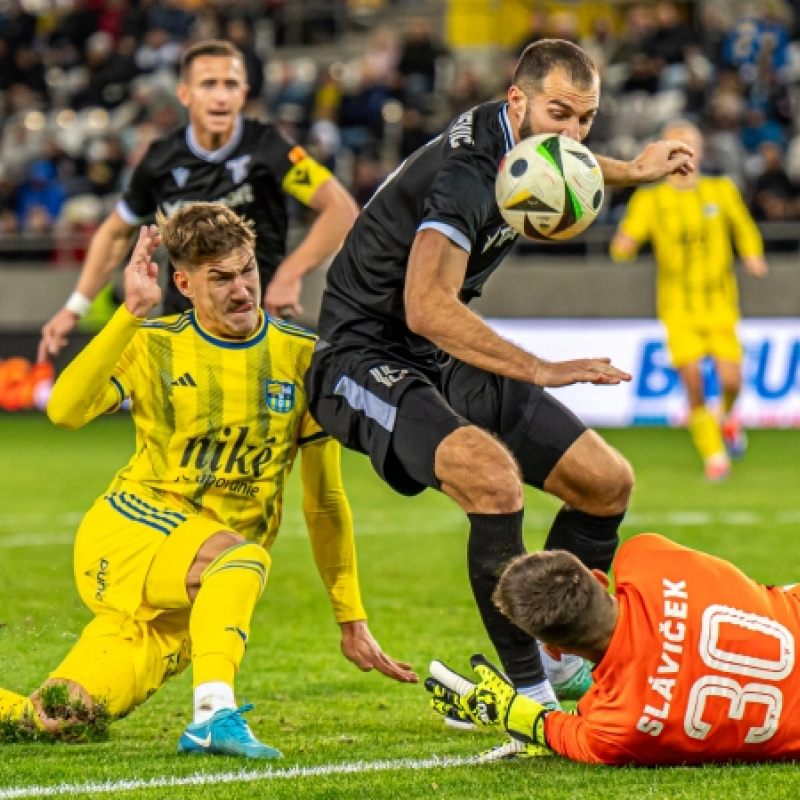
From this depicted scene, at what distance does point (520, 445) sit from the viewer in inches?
204

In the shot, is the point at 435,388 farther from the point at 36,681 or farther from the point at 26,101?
the point at 26,101

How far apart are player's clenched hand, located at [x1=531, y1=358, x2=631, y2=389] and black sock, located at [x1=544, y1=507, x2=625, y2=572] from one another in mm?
901

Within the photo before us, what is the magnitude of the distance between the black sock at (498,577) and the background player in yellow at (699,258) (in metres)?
8.56

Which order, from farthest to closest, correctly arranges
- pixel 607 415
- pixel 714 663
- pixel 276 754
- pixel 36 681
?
pixel 607 415 → pixel 36 681 → pixel 276 754 → pixel 714 663

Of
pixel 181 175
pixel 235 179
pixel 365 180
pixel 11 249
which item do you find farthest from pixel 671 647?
pixel 11 249

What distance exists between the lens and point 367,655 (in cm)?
518

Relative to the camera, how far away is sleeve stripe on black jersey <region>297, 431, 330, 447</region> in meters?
5.32

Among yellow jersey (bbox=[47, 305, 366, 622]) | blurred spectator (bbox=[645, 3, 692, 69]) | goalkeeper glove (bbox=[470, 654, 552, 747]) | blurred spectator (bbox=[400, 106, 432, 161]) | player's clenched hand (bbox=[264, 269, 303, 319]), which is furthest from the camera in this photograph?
blurred spectator (bbox=[645, 3, 692, 69])

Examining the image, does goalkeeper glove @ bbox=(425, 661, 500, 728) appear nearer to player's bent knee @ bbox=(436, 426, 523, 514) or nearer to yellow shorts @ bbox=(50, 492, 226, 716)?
player's bent knee @ bbox=(436, 426, 523, 514)

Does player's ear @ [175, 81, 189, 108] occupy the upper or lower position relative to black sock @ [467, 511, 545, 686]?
upper

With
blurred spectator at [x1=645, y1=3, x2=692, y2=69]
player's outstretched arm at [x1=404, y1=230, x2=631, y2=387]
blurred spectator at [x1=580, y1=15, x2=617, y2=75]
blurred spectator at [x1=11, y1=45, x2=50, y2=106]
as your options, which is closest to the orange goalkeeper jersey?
player's outstretched arm at [x1=404, y1=230, x2=631, y2=387]

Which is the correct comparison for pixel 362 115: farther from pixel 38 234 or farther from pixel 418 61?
pixel 38 234

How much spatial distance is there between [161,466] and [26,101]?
18.4 metres

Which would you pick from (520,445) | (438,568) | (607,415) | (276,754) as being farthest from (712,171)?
(276,754)
